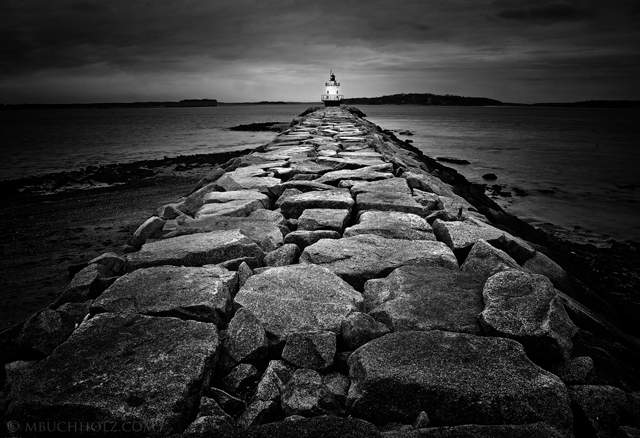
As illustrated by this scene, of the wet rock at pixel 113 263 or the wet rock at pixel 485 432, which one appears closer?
the wet rock at pixel 485 432

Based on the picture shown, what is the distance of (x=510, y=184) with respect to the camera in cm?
1192

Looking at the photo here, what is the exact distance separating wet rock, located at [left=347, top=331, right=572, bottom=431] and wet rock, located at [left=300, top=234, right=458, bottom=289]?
2.46 feet

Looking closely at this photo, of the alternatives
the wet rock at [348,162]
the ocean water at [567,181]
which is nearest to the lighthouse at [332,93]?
the ocean water at [567,181]

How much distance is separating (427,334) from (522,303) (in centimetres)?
44

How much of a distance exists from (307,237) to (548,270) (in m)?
1.71

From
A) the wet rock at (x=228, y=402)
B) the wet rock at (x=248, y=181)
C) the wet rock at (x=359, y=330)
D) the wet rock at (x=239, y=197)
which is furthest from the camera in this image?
the wet rock at (x=248, y=181)

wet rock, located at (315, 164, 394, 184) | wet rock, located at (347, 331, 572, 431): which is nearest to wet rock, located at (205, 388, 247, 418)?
wet rock, located at (347, 331, 572, 431)

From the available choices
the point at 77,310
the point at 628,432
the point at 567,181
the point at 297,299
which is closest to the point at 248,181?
the point at 77,310

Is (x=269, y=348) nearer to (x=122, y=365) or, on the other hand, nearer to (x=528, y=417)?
(x=122, y=365)

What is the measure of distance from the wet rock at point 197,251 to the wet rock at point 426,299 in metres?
0.82

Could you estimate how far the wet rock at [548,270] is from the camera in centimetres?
261

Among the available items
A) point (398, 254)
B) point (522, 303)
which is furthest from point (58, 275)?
point (522, 303)

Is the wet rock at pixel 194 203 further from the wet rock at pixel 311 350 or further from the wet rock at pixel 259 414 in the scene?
the wet rock at pixel 259 414

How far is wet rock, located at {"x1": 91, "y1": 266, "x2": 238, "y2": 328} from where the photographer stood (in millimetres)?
1633
